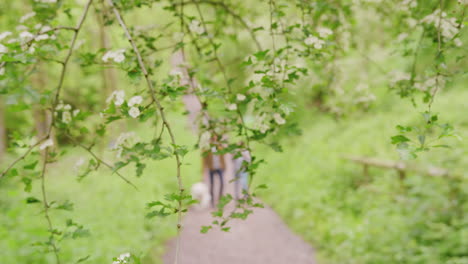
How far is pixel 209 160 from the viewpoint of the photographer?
21.9ft

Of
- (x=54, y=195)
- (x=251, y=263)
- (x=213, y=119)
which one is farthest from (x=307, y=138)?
(x=213, y=119)

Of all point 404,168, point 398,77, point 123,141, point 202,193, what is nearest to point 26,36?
point 123,141

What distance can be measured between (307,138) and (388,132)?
3131 millimetres

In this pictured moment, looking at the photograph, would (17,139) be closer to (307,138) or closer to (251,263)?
(251,263)

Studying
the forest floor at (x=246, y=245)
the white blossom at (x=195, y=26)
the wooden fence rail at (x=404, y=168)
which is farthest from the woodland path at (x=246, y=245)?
the white blossom at (x=195, y=26)

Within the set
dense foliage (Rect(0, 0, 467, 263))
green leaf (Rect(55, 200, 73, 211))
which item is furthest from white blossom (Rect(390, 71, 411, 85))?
green leaf (Rect(55, 200, 73, 211))

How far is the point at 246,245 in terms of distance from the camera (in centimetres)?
571

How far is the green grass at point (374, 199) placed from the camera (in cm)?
420

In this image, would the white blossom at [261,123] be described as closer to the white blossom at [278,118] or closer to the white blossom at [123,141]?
the white blossom at [278,118]

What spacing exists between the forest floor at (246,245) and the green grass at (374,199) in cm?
28

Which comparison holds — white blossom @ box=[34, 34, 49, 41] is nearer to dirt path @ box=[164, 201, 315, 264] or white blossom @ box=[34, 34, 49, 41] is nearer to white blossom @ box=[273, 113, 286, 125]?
white blossom @ box=[273, 113, 286, 125]

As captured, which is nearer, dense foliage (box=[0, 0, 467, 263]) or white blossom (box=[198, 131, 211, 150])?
dense foliage (box=[0, 0, 467, 263])

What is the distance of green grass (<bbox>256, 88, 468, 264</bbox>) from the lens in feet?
13.8

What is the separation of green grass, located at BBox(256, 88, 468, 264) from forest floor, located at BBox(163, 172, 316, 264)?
28 cm
